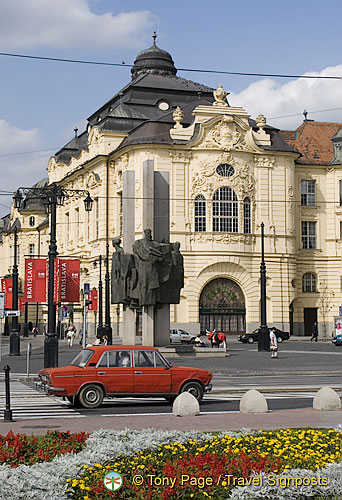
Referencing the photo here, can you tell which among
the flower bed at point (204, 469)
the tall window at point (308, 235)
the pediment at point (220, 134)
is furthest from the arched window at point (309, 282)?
the flower bed at point (204, 469)

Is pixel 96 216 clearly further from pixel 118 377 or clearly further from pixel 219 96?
pixel 118 377

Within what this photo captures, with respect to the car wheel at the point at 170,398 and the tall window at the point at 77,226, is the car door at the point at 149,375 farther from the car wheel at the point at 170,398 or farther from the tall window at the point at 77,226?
the tall window at the point at 77,226

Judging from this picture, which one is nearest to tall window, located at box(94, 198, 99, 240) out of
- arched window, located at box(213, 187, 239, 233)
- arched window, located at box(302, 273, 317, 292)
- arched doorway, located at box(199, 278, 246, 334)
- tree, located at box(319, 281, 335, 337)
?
arched window, located at box(213, 187, 239, 233)

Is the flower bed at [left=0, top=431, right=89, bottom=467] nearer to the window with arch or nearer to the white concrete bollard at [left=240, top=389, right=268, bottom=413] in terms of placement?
the white concrete bollard at [left=240, top=389, right=268, bottom=413]

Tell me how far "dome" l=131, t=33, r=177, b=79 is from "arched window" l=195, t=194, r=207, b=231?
2077 centimetres

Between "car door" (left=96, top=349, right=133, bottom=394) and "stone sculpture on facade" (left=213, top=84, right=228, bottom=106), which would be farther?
"stone sculpture on facade" (left=213, top=84, right=228, bottom=106)

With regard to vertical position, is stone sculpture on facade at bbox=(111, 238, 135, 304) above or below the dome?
below

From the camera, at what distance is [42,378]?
20.3 meters

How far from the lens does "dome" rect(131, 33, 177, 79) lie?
86688 mm

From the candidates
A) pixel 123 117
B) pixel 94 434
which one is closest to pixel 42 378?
pixel 94 434

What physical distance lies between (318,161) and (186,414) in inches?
2632

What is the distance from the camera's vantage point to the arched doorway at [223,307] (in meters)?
71.5

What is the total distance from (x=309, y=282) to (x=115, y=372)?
60.4m

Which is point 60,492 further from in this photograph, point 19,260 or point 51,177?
point 19,260
